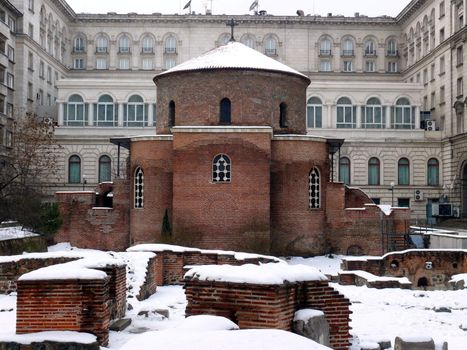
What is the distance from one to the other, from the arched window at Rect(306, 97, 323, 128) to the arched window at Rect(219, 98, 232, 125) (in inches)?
922

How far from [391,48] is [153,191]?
1787 inches

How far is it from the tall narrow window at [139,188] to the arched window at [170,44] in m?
38.5

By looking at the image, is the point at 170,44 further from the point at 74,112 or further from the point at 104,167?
the point at 104,167

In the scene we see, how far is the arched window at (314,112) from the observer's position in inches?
2079

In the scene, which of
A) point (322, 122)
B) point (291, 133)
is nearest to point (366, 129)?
point (322, 122)

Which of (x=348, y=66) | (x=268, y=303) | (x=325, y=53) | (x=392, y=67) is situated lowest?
(x=268, y=303)

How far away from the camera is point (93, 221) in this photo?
30406 millimetres

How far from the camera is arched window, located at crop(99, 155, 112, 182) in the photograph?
166 feet

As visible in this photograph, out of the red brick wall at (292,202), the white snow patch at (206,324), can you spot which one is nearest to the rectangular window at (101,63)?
the red brick wall at (292,202)

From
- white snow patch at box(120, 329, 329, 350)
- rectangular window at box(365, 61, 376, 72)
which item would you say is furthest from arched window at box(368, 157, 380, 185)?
white snow patch at box(120, 329, 329, 350)

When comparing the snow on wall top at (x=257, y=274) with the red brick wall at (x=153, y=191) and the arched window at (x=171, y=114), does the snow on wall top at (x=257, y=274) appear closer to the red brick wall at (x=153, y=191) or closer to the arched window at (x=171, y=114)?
the red brick wall at (x=153, y=191)

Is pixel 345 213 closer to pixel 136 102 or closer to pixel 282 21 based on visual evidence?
pixel 136 102

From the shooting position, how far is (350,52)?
219ft

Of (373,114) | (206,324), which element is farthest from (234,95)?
(373,114)
